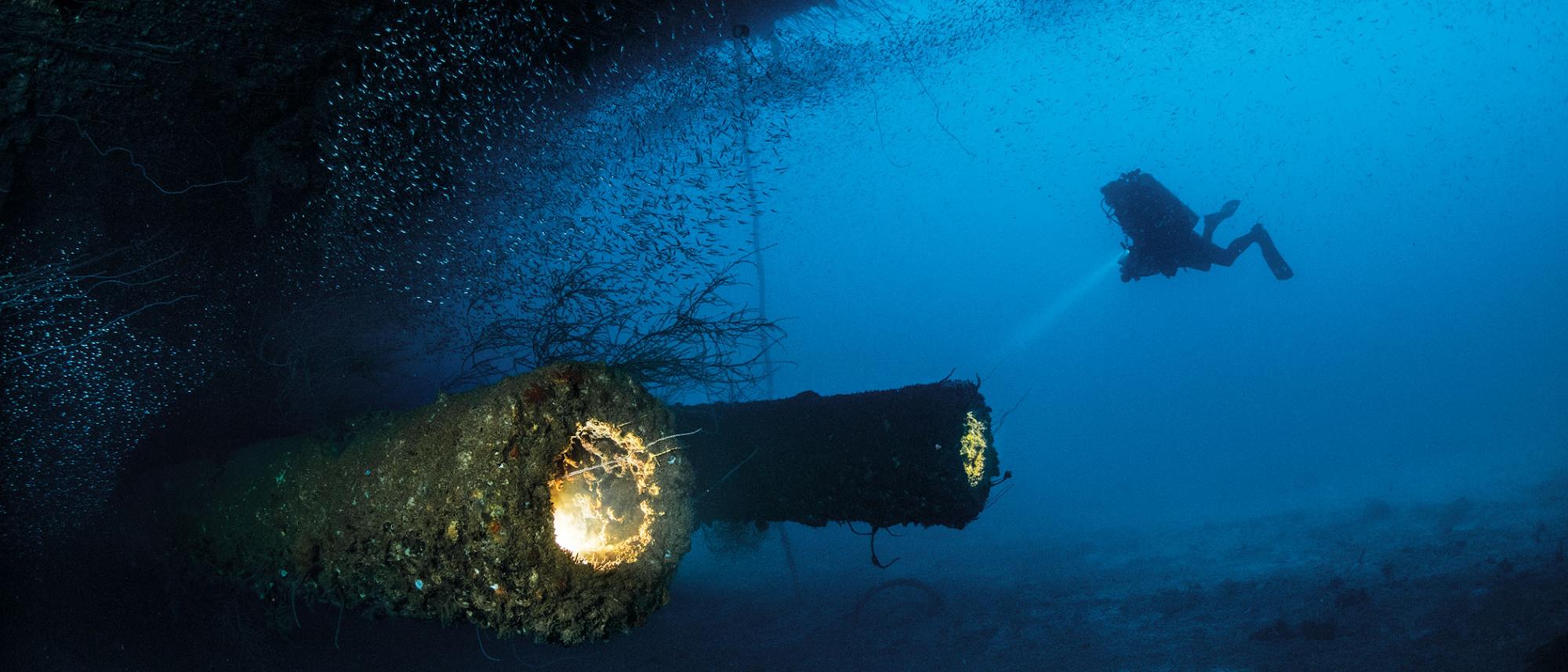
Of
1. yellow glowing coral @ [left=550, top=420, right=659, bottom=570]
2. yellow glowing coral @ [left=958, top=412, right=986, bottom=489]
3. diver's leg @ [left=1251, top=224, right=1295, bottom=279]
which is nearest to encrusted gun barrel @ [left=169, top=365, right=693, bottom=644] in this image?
yellow glowing coral @ [left=550, top=420, right=659, bottom=570]

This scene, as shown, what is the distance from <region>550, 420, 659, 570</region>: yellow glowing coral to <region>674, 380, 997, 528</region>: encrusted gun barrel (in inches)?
75.4

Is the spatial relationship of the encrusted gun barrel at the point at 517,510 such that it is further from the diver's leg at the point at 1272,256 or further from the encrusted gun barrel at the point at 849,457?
the diver's leg at the point at 1272,256

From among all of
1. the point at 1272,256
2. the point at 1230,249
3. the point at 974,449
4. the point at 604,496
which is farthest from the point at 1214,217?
the point at 604,496

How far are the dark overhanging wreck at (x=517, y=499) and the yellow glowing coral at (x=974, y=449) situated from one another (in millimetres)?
75

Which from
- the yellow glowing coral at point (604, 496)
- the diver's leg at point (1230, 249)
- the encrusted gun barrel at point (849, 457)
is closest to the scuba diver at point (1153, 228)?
the diver's leg at point (1230, 249)

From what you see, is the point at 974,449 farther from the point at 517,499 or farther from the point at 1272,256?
the point at 1272,256

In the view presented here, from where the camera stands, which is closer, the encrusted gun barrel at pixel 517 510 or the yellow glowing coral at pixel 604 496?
the encrusted gun barrel at pixel 517 510

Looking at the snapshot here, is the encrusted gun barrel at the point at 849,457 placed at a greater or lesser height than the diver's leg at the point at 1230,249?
lesser

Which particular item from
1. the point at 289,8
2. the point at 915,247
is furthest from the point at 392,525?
the point at 915,247

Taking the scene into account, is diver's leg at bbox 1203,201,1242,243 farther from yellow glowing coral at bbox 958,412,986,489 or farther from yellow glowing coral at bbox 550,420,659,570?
yellow glowing coral at bbox 550,420,659,570

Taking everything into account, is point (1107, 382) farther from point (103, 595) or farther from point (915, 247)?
point (103, 595)

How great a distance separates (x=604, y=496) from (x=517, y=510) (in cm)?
45

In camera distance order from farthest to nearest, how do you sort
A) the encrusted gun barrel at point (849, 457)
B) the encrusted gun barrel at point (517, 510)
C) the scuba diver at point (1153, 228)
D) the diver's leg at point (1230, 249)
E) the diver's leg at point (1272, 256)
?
1. the diver's leg at point (1272, 256)
2. the diver's leg at point (1230, 249)
3. the scuba diver at point (1153, 228)
4. the encrusted gun barrel at point (849, 457)
5. the encrusted gun barrel at point (517, 510)

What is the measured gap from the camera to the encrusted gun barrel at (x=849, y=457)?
4.67m
